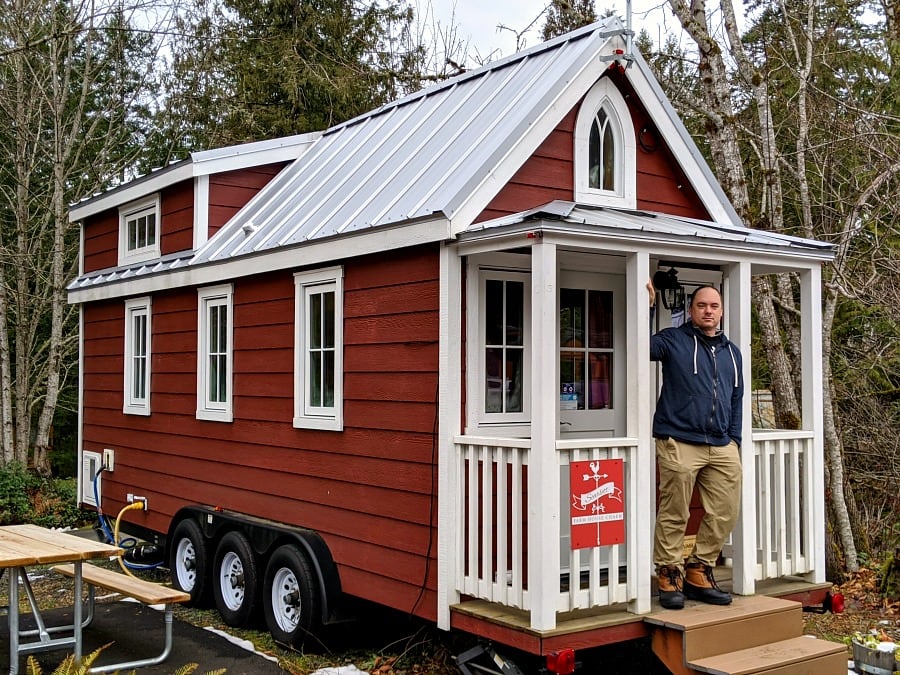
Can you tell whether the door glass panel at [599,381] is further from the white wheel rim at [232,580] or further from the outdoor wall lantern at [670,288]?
the white wheel rim at [232,580]

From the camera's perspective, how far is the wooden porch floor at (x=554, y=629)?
211 inches

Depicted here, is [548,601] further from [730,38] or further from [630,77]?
[730,38]

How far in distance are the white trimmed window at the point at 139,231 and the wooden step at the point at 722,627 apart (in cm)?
697

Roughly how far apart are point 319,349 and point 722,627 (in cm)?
360

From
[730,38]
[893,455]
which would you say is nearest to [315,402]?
[730,38]

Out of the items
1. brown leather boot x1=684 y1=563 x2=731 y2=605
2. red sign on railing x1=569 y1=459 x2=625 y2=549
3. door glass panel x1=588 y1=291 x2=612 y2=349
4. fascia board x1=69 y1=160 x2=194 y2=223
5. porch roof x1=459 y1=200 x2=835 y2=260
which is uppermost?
fascia board x1=69 y1=160 x2=194 y2=223

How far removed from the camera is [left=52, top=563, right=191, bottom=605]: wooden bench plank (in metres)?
6.51

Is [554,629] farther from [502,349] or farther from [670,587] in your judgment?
[502,349]

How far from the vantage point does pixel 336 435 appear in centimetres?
732

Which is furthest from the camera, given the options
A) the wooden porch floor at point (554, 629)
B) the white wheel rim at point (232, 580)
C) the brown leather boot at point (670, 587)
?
the white wheel rim at point (232, 580)

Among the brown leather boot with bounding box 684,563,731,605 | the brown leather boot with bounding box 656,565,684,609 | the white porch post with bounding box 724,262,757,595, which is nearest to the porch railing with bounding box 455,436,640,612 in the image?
the brown leather boot with bounding box 656,565,684,609

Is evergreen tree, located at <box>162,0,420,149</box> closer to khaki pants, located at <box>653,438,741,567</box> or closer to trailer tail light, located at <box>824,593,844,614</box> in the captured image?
khaki pants, located at <box>653,438,741,567</box>

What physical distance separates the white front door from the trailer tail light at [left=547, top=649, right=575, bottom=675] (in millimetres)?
2094

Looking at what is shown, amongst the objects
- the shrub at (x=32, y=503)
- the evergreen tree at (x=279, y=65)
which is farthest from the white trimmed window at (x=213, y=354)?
the evergreen tree at (x=279, y=65)
